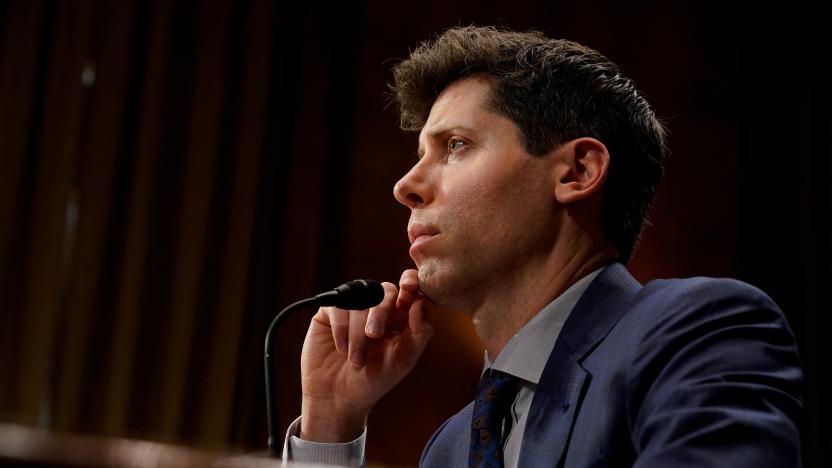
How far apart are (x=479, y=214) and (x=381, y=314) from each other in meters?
0.31

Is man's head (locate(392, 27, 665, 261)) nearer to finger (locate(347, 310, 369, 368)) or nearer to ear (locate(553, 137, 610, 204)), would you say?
ear (locate(553, 137, 610, 204))

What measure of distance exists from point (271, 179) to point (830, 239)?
2.00m

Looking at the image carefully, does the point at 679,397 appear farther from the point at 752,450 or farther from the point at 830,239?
the point at 830,239

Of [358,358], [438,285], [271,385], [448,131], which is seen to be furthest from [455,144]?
[271,385]

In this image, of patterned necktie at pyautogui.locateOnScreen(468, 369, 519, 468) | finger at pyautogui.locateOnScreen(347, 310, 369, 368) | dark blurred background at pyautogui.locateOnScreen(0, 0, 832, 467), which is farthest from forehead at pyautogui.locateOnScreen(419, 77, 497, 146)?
dark blurred background at pyautogui.locateOnScreen(0, 0, 832, 467)

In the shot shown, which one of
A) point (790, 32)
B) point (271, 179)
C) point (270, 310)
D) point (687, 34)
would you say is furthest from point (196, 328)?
point (790, 32)

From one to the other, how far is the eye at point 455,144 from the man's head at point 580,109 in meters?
0.09

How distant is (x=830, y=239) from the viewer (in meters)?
3.02

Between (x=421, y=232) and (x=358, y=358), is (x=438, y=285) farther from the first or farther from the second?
(x=358, y=358)

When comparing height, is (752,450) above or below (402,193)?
below

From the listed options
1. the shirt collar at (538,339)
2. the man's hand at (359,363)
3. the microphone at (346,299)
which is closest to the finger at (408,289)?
the man's hand at (359,363)

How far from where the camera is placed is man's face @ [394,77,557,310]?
156 cm

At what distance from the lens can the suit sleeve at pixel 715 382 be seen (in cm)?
97

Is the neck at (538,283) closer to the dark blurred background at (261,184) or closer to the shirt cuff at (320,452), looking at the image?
the shirt cuff at (320,452)
